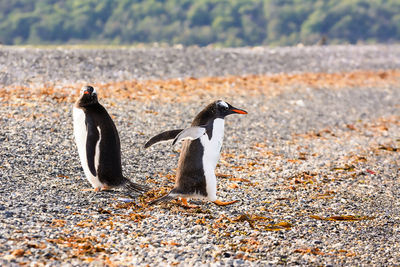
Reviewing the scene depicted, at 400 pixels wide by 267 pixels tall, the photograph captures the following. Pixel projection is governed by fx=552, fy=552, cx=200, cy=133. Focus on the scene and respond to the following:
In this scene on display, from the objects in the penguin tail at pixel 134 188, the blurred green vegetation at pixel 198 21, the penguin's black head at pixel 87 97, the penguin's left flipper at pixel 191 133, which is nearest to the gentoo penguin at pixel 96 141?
the penguin's black head at pixel 87 97

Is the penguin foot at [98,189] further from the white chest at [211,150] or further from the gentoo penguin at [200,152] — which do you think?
the white chest at [211,150]

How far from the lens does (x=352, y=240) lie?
4375mm

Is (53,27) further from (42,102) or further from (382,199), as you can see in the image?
(382,199)

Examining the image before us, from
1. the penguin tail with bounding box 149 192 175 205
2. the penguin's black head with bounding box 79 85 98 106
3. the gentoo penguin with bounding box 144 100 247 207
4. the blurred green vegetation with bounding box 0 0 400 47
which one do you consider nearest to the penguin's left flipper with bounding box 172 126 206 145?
the gentoo penguin with bounding box 144 100 247 207

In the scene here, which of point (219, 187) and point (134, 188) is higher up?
point (134, 188)

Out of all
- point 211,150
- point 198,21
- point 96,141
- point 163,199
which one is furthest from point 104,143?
point 198,21

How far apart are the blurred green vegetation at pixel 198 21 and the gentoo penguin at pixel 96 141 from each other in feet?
72.8

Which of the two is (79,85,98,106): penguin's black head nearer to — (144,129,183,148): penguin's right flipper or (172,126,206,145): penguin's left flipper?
(144,129,183,148): penguin's right flipper

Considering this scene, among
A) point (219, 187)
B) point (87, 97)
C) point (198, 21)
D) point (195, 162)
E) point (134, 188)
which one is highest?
point (198, 21)

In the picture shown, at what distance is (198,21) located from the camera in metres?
33.2

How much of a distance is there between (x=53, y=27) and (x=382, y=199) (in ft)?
86.8

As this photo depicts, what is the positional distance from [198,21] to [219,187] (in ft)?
93.2

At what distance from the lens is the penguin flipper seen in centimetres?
495

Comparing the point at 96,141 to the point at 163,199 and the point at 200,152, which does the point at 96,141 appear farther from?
the point at 200,152
